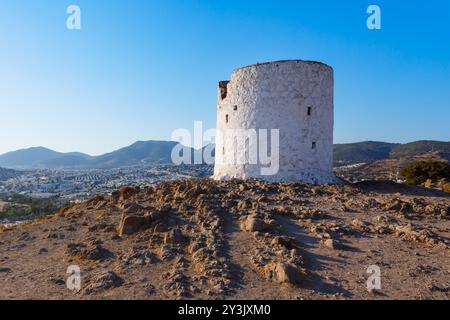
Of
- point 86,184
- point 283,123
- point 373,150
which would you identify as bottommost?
point 86,184

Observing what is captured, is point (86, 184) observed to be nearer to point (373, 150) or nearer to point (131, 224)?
point (131, 224)

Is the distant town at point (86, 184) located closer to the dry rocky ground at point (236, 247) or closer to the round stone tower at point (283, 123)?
the round stone tower at point (283, 123)

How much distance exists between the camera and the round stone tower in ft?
49.7

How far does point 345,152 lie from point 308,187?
113491mm

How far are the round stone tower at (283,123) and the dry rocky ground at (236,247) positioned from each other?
5.97 feet

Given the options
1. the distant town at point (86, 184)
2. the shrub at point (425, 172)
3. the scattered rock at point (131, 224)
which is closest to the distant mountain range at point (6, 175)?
A: the distant town at point (86, 184)

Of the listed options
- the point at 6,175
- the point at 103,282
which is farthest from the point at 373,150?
the point at 103,282

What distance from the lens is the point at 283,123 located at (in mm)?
15180

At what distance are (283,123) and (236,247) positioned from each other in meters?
7.79

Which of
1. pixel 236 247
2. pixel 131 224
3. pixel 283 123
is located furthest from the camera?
pixel 283 123

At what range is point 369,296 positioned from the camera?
21.2 feet

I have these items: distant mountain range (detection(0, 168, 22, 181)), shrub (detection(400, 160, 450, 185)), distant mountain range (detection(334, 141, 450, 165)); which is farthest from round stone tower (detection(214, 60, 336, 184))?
distant mountain range (detection(0, 168, 22, 181))

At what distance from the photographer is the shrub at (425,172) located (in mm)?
27344
